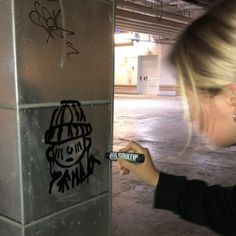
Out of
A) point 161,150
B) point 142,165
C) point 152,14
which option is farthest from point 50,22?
point 152,14

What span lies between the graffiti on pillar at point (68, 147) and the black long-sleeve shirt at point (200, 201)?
19.4 inches

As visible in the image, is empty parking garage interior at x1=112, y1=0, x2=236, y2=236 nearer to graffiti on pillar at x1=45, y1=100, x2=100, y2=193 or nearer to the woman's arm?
the woman's arm

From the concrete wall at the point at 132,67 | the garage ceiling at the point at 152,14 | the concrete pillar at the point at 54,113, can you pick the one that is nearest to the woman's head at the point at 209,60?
the concrete pillar at the point at 54,113

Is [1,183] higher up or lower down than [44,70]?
lower down

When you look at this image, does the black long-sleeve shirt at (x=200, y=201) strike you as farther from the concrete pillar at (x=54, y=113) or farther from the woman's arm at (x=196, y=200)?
the concrete pillar at (x=54, y=113)

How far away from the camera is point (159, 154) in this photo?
5.00 meters

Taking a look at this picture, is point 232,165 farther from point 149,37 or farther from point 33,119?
point 149,37

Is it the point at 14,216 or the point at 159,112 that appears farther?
the point at 159,112

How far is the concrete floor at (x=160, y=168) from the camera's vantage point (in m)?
2.69

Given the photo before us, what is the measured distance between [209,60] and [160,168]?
11.7 feet

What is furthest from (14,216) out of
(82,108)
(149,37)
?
(149,37)

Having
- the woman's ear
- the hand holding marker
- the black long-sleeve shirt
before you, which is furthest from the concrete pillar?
the woman's ear

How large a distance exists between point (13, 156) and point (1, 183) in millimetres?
160

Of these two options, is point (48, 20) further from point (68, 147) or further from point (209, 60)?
point (209, 60)
